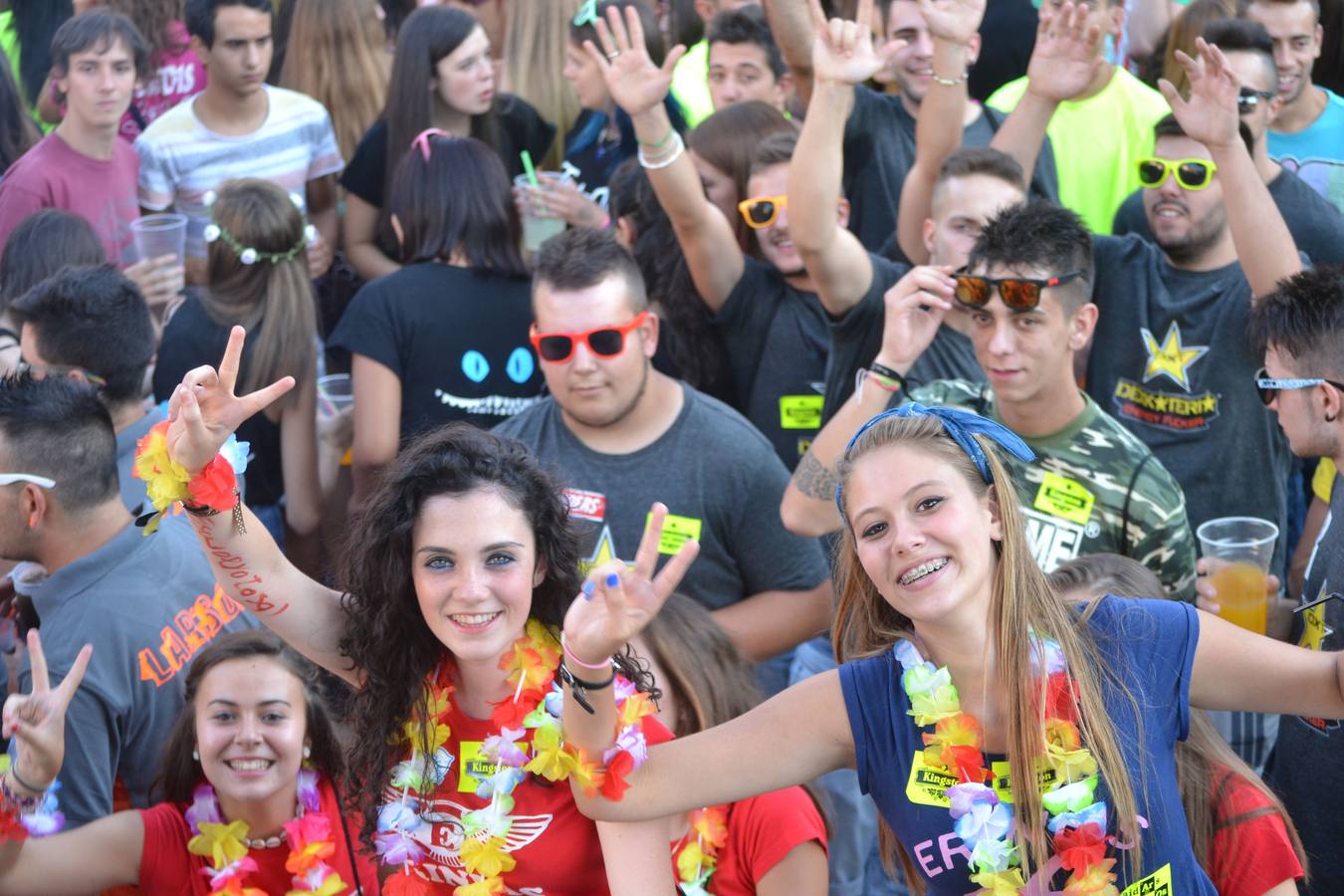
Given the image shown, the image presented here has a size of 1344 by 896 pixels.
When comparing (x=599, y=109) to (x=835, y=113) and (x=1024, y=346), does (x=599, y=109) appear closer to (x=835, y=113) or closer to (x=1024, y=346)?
(x=835, y=113)

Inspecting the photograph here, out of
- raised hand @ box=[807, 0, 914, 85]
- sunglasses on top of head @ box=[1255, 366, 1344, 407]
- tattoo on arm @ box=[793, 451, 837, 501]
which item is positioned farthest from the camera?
raised hand @ box=[807, 0, 914, 85]

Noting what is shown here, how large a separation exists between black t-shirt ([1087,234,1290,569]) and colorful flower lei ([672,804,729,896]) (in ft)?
6.19

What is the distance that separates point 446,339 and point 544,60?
83.1 inches

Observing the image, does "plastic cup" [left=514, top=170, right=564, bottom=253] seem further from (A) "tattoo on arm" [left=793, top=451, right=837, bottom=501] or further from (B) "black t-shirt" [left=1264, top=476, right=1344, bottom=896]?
(B) "black t-shirt" [left=1264, top=476, right=1344, bottom=896]

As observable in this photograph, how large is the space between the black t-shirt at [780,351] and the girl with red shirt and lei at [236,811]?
1728 millimetres

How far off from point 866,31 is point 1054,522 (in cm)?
151

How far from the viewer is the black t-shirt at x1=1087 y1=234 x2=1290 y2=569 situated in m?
4.17

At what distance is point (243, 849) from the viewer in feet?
10.7

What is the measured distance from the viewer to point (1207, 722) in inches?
113

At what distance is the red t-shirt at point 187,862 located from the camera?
3.25 meters

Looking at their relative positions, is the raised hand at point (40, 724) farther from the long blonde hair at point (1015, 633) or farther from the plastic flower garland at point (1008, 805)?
the plastic flower garland at point (1008, 805)

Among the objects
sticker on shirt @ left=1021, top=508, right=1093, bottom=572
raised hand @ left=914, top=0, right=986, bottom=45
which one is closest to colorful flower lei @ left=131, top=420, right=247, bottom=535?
sticker on shirt @ left=1021, top=508, right=1093, bottom=572

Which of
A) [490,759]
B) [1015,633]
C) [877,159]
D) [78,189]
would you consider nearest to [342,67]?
[78,189]

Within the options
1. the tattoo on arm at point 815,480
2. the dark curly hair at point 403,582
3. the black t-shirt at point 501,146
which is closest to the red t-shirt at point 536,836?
the dark curly hair at point 403,582
